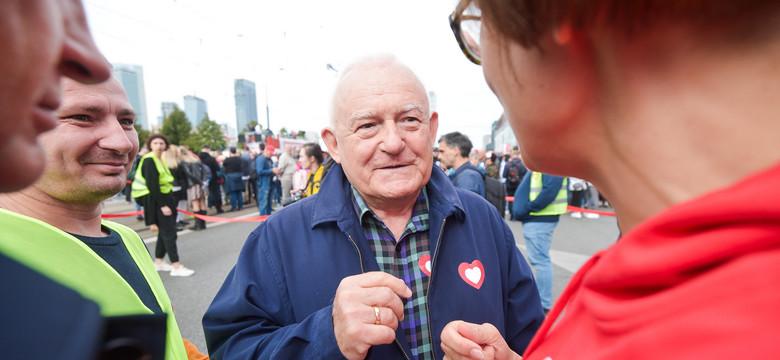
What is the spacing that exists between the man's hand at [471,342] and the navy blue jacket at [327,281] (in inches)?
10.0

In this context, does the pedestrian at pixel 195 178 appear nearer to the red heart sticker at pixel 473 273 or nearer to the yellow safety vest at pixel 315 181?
the yellow safety vest at pixel 315 181

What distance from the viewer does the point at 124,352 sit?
56 centimetres

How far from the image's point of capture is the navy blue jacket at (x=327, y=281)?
1271 millimetres

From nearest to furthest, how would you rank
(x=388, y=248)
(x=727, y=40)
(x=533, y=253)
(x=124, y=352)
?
(x=727, y=40)
(x=124, y=352)
(x=388, y=248)
(x=533, y=253)

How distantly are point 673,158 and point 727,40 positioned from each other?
16 centimetres

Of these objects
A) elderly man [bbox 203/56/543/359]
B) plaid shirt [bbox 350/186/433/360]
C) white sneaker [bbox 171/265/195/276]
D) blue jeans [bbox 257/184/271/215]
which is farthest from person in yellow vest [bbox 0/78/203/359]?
blue jeans [bbox 257/184/271/215]

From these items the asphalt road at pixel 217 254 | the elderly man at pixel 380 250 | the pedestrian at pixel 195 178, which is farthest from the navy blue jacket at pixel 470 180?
the pedestrian at pixel 195 178

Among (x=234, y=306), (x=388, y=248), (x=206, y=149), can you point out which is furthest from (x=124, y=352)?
(x=206, y=149)

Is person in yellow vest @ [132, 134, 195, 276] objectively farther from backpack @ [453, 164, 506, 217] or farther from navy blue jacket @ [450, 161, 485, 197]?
backpack @ [453, 164, 506, 217]

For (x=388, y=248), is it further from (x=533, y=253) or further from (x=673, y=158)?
(x=533, y=253)

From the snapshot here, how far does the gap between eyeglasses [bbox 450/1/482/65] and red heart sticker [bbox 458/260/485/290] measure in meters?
0.80

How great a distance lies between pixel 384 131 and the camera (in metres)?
1.49

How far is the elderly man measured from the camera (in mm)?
1302

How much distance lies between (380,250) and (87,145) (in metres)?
1.29
